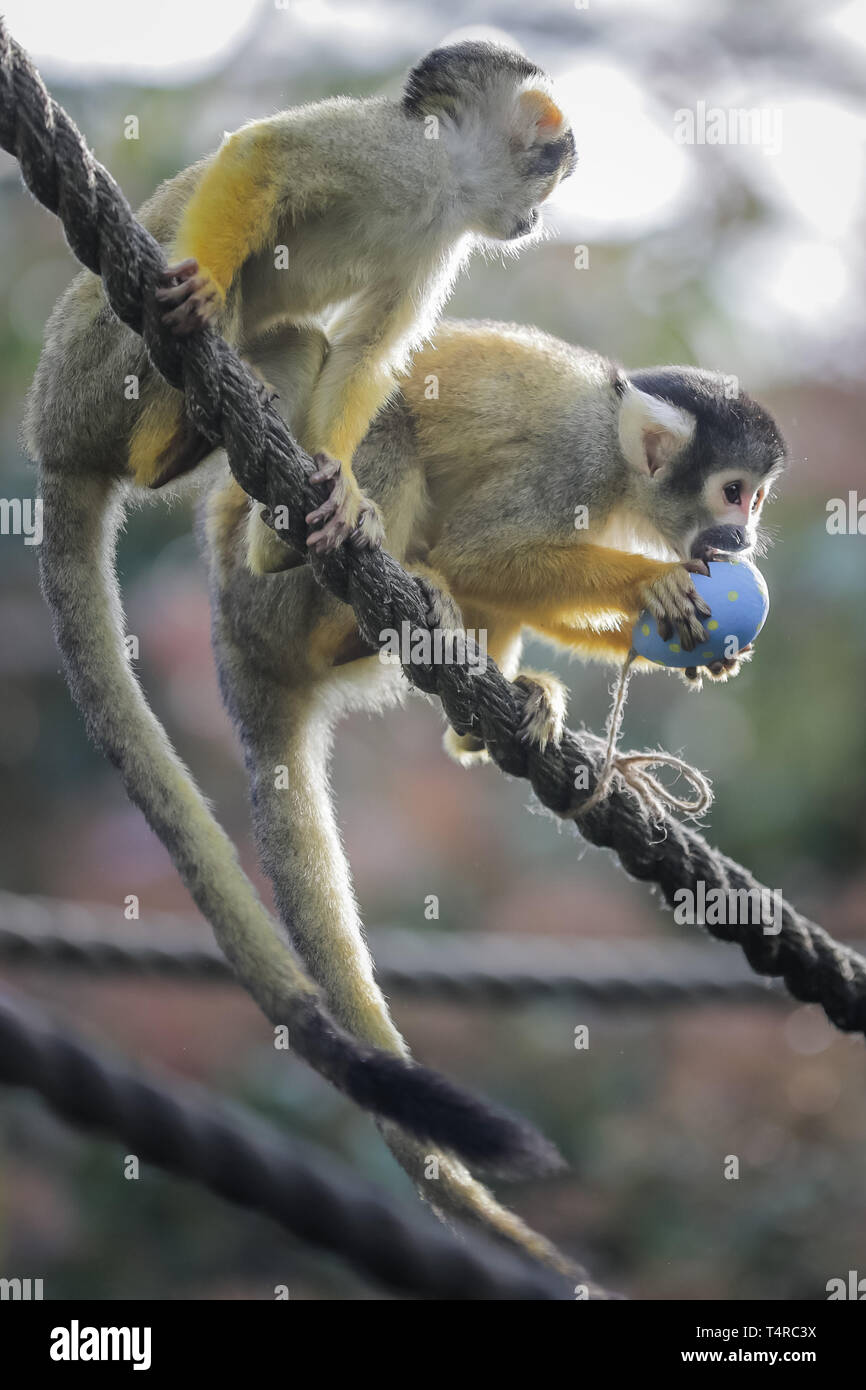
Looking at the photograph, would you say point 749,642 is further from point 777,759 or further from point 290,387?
point 777,759

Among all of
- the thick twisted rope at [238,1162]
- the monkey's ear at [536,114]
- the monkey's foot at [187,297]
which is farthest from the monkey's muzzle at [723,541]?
the thick twisted rope at [238,1162]

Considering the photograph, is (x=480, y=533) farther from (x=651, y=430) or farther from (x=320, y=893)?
(x=320, y=893)

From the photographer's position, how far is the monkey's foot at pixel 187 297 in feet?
7.32

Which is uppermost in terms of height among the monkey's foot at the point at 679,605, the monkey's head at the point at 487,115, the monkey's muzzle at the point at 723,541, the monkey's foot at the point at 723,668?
the monkey's head at the point at 487,115

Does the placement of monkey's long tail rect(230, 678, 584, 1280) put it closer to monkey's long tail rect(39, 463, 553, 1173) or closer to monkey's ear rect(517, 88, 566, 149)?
monkey's long tail rect(39, 463, 553, 1173)

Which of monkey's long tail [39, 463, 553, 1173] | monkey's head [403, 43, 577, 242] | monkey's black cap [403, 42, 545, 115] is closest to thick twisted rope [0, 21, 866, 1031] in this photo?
monkey's long tail [39, 463, 553, 1173]

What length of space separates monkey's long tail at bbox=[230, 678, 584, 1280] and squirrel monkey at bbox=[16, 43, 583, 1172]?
38cm

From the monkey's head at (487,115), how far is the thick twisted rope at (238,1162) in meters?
2.22

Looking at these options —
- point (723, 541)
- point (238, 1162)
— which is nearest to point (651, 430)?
point (723, 541)

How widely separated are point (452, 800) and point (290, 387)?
13.7ft

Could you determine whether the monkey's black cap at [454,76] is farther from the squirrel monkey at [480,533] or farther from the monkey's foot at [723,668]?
the monkey's foot at [723,668]

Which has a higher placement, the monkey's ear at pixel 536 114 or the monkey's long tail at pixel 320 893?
the monkey's ear at pixel 536 114

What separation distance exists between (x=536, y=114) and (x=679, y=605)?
1.25m

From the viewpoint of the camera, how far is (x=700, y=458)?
3.11 meters
